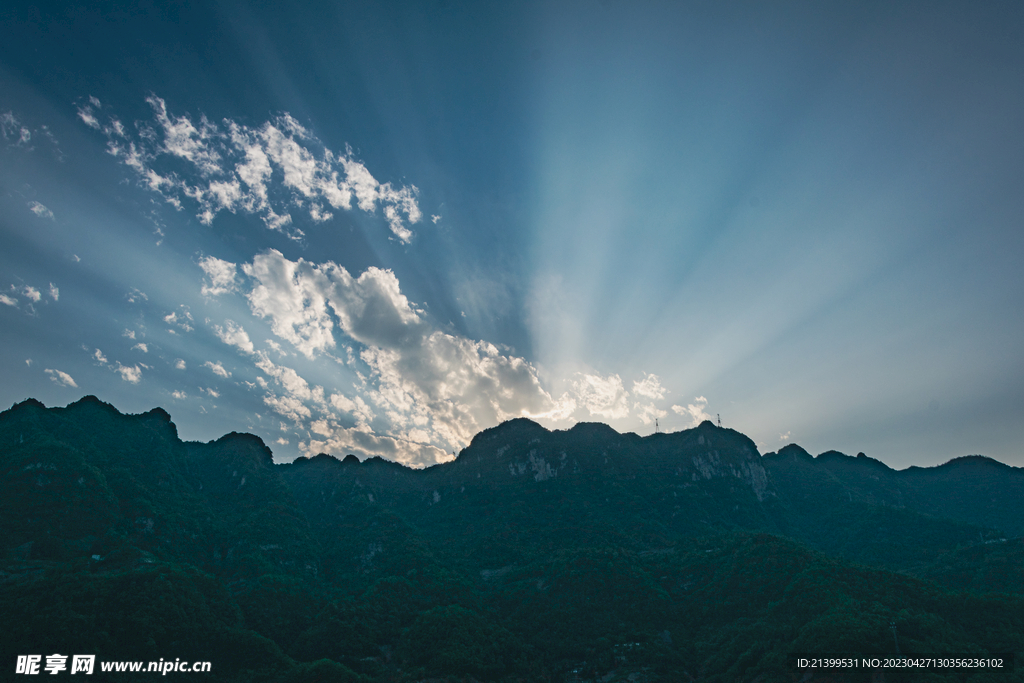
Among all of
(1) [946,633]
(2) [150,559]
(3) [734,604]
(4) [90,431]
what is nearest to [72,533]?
(2) [150,559]

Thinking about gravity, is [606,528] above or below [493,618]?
above

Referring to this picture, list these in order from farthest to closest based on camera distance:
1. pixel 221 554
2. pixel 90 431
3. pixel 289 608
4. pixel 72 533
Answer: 1. pixel 90 431
2. pixel 221 554
3. pixel 289 608
4. pixel 72 533

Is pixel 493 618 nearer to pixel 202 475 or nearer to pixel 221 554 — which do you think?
pixel 221 554

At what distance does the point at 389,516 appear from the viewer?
188000 millimetres

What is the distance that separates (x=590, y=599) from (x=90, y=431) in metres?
175

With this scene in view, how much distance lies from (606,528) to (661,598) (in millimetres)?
52158

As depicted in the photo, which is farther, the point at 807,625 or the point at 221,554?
the point at 221,554

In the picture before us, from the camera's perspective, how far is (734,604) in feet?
363

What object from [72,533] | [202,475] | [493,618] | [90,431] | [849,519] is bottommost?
[493,618]

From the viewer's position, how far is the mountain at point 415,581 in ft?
272

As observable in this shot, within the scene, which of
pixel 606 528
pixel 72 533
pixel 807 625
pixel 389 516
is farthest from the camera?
pixel 389 516

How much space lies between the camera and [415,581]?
13875cm

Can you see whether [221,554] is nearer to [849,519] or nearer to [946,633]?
[946,633]

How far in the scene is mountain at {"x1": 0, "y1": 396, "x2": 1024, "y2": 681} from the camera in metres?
83.0
